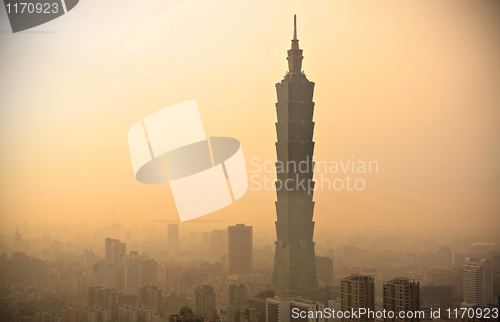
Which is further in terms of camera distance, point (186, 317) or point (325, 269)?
point (325, 269)

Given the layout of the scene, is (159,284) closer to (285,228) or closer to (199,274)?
(199,274)

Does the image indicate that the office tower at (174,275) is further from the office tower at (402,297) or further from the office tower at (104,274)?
the office tower at (402,297)

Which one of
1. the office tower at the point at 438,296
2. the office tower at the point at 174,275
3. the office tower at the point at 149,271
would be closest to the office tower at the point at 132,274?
the office tower at the point at 149,271

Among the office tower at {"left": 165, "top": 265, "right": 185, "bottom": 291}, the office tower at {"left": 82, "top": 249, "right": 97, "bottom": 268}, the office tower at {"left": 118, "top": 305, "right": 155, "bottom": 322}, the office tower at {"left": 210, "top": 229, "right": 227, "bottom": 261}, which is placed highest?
the office tower at {"left": 210, "top": 229, "right": 227, "bottom": 261}

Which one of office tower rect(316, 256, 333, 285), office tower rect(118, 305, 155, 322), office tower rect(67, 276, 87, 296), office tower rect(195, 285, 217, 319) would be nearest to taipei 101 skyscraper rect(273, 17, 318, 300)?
office tower rect(316, 256, 333, 285)

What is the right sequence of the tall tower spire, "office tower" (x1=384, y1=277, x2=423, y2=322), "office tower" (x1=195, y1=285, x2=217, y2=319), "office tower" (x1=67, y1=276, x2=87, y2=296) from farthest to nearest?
the tall tower spire
"office tower" (x1=67, y1=276, x2=87, y2=296)
"office tower" (x1=195, y1=285, x2=217, y2=319)
"office tower" (x1=384, y1=277, x2=423, y2=322)

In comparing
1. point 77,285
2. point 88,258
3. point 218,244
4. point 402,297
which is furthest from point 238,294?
point 402,297

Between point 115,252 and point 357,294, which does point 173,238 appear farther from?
point 357,294

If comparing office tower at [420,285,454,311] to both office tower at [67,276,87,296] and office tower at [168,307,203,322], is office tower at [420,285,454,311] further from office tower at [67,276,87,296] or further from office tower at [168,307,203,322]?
office tower at [67,276,87,296]
